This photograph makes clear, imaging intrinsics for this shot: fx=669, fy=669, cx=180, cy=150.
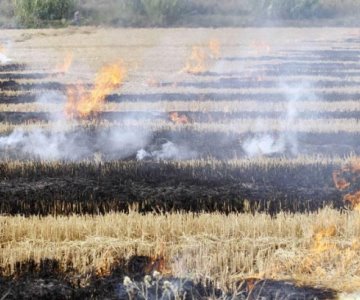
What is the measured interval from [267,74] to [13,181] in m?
16.6

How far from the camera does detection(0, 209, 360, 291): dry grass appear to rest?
8.38 m

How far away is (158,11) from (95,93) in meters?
30.1

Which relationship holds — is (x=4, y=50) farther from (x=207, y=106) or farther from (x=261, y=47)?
(x=207, y=106)

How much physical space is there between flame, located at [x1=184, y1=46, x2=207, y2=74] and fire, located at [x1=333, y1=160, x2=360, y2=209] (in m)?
15.4

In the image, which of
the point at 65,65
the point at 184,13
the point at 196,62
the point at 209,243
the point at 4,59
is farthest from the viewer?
the point at 184,13

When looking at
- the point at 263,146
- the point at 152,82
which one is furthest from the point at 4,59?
the point at 263,146

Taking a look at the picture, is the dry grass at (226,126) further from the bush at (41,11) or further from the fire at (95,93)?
the bush at (41,11)

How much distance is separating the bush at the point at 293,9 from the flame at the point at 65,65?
2313cm

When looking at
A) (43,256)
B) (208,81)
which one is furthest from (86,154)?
(208,81)

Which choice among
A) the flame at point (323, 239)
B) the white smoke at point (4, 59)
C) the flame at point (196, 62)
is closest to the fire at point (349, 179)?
the flame at point (323, 239)

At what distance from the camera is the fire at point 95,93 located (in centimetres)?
A: 1962

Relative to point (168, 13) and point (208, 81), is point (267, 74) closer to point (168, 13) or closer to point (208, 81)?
point (208, 81)

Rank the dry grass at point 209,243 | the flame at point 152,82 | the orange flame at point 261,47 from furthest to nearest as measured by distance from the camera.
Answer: the orange flame at point 261,47
the flame at point 152,82
the dry grass at point 209,243

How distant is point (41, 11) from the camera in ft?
169
